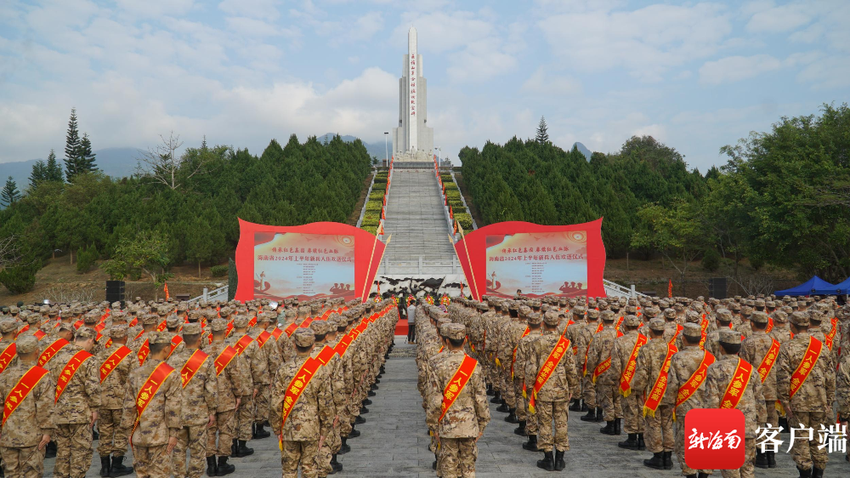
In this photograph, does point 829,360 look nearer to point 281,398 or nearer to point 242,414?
point 281,398

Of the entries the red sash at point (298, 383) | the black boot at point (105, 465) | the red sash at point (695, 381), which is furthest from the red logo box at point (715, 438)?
the black boot at point (105, 465)

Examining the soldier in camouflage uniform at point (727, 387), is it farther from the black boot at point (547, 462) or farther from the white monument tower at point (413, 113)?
the white monument tower at point (413, 113)

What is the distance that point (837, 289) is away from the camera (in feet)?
53.1

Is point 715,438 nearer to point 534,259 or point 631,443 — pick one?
point 631,443

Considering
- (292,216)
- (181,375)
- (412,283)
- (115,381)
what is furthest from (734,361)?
(292,216)

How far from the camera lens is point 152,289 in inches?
1014

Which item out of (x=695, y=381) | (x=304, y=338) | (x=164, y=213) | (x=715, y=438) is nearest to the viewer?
(x=715, y=438)

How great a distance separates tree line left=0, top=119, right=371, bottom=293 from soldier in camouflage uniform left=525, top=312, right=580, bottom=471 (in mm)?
21989

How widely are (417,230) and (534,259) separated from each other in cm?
1403

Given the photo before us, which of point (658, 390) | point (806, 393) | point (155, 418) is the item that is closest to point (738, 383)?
point (658, 390)

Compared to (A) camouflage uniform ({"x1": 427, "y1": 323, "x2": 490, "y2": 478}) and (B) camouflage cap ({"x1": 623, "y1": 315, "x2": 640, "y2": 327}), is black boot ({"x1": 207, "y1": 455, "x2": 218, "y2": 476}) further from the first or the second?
(B) camouflage cap ({"x1": 623, "y1": 315, "x2": 640, "y2": 327})

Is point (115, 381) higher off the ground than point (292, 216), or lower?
lower

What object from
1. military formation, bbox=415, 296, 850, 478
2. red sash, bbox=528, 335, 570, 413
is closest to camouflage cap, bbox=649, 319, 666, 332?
military formation, bbox=415, 296, 850, 478

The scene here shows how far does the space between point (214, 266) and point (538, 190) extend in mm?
18707
